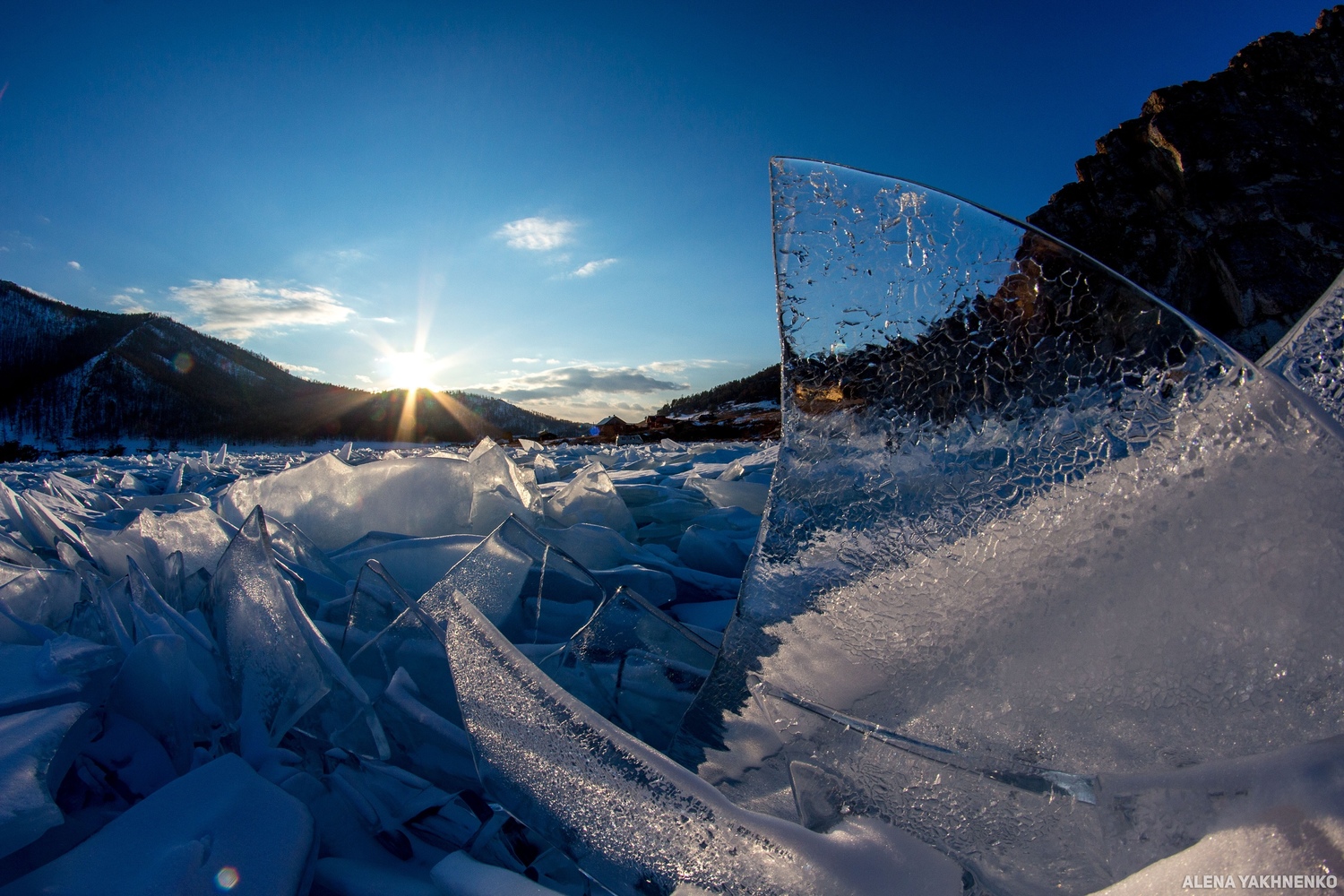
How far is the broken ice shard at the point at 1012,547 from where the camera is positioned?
50 centimetres

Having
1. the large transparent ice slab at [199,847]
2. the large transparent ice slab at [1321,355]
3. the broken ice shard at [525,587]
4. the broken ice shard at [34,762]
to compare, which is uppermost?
the large transparent ice slab at [1321,355]

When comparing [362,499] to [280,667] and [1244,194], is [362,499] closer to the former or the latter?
[280,667]

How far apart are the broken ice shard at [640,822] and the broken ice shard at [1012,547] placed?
9cm

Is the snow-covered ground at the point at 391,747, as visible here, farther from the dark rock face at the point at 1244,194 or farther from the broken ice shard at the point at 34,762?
the dark rock face at the point at 1244,194

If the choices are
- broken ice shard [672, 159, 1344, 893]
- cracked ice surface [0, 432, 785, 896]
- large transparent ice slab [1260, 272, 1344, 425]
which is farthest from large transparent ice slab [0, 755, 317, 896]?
large transparent ice slab [1260, 272, 1344, 425]

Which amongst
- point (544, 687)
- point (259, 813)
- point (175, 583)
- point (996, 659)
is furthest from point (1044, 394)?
point (175, 583)

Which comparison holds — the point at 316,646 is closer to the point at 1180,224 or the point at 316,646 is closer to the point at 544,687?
the point at 544,687

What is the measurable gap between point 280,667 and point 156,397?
81.9 m

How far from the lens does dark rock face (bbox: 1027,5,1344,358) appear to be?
1612 cm

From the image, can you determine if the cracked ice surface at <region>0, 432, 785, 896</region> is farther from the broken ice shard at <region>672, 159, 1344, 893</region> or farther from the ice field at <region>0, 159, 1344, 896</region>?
the broken ice shard at <region>672, 159, 1344, 893</region>

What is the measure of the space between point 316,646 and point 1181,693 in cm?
94

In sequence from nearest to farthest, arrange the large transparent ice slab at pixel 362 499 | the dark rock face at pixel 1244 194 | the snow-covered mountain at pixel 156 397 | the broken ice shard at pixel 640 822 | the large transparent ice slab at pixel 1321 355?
the broken ice shard at pixel 640 822
the large transparent ice slab at pixel 1321 355
the large transparent ice slab at pixel 362 499
the dark rock face at pixel 1244 194
the snow-covered mountain at pixel 156 397

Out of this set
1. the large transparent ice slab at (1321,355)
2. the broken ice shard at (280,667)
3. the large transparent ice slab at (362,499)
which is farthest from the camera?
the large transparent ice slab at (362,499)

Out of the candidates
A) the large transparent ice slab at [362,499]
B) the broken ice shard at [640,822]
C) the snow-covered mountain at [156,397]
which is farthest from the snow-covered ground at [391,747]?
the snow-covered mountain at [156,397]
